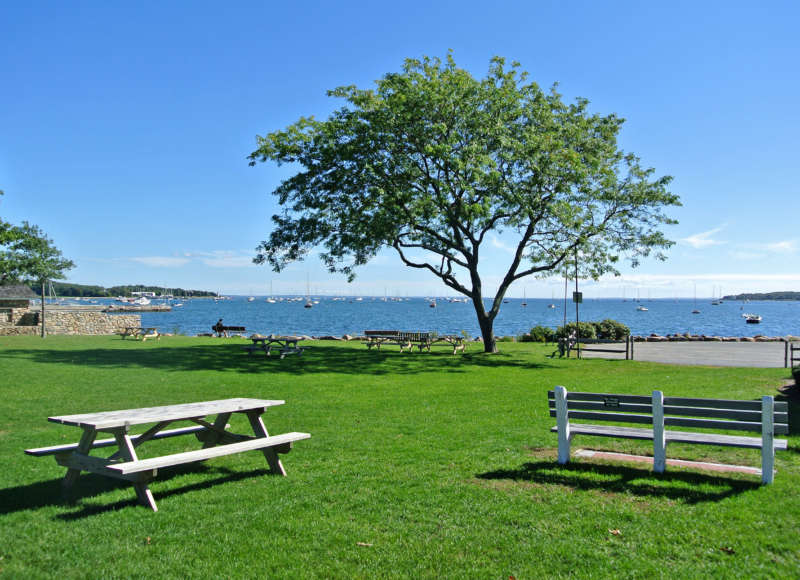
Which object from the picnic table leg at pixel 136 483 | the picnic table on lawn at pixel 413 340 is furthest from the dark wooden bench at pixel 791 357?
the picnic table leg at pixel 136 483

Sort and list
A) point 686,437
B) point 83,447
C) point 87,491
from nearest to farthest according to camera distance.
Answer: point 83,447
point 87,491
point 686,437

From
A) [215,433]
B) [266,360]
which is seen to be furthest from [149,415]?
[266,360]

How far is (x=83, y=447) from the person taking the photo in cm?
565

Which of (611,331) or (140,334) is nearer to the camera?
(140,334)

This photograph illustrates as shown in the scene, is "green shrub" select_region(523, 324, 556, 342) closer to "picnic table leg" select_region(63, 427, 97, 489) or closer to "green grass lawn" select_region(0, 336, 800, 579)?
"green grass lawn" select_region(0, 336, 800, 579)

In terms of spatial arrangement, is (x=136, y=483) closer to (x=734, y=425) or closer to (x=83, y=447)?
(x=83, y=447)

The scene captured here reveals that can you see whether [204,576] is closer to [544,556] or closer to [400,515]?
[400,515]

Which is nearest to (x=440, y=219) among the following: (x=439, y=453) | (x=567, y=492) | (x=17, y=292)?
(x=439, y=453)

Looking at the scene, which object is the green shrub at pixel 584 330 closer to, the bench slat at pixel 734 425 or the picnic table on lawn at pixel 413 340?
the picnic table on lawn at pixel 413 340

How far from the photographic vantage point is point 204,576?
4020 mm

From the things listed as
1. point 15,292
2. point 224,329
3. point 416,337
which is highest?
point 15,292

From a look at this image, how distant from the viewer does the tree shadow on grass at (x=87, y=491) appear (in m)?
5.41

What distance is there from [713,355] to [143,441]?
943 inches

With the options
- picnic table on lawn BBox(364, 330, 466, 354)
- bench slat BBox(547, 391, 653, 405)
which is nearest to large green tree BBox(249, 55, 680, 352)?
picnic table on lawn BBox(364, 330, 466, 354)
